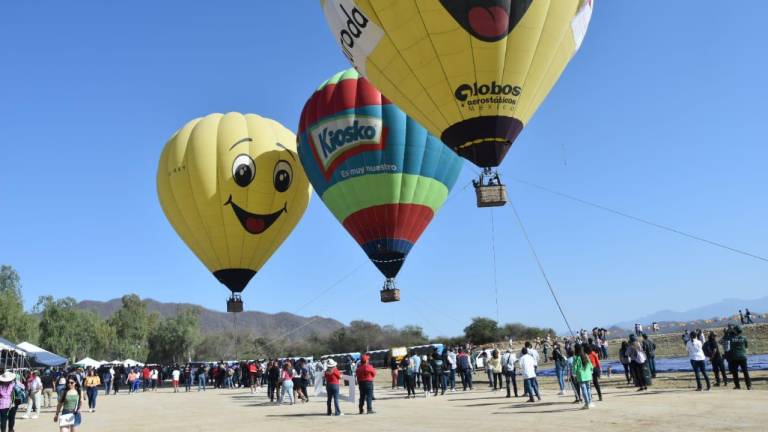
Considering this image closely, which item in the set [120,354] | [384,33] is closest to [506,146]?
[384,33]

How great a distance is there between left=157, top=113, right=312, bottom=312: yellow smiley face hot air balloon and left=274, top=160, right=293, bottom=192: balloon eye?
5 centimetres

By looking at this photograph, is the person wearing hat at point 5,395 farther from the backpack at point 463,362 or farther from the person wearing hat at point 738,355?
the person wearing hat at point 738,355

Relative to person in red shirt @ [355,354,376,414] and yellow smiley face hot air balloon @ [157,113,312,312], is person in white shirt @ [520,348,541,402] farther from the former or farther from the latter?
yellow smiley face hot air balloon @ [157,113,312,312]

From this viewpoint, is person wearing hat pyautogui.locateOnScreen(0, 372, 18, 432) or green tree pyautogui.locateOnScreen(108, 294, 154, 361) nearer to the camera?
person wearing hat pyautogui.locateOnScreen(0, 372, 18, 432)

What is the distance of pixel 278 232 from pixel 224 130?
233 inches

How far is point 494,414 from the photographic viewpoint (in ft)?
38.7

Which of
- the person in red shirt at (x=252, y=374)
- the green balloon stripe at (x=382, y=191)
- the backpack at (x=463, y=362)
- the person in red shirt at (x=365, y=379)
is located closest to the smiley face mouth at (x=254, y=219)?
the green balloon stripe at (x=382, y=191)

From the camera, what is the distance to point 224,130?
99.6 ft

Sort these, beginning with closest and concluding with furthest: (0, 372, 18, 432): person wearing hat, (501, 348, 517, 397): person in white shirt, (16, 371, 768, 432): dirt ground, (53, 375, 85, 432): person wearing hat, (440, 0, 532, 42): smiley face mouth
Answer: (16, 371, 768, 432): dirt ground < (53, 375, 85, 432): person wearing hat < (0, 372, 18, 432): person wearing hat < (501, 348, 517, 397): person in white shirt < (440, 0, 532, 42): smiley face mouth

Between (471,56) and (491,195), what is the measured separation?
4.23 meters

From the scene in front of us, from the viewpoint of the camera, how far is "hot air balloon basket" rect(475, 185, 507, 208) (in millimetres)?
18561

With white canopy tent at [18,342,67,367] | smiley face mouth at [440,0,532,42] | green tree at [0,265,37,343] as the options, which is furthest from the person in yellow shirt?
green tree at [0,265,37,343]

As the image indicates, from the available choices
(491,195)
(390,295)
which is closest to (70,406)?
(491,195)

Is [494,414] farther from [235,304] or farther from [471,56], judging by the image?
[235,304]
